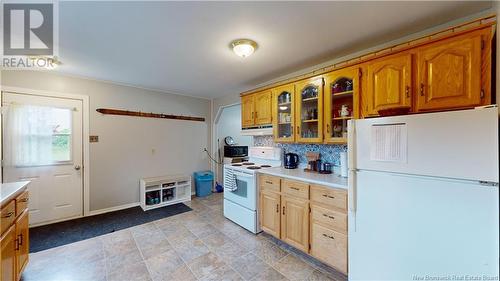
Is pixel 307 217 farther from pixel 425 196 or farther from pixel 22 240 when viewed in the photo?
pixel 22 240

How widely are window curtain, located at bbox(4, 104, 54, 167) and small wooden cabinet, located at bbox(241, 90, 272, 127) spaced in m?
3.04

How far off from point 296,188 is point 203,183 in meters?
2.75

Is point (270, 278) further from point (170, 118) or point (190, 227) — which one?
point (170, 118)

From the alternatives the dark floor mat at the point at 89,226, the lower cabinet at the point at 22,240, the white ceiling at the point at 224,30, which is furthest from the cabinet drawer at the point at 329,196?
the lower cabinet at the point at 22,240

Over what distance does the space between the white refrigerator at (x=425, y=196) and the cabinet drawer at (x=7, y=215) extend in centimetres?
268

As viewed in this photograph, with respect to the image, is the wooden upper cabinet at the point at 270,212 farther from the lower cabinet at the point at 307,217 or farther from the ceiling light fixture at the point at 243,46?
the ceiling light fixture at the point at 243,46

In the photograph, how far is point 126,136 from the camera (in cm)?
362

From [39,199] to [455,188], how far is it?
480 cm

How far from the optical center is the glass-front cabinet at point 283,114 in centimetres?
280

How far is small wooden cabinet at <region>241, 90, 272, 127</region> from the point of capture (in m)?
3.04

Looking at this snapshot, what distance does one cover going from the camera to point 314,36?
194 cm

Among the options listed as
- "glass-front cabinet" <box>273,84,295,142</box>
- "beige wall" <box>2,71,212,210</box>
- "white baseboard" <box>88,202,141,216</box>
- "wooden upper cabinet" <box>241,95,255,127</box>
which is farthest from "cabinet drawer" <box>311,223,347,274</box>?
"white baseboard" <box>88,202,141,216</box>

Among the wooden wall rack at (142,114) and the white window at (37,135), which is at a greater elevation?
the wooden wall rack at (142,114)

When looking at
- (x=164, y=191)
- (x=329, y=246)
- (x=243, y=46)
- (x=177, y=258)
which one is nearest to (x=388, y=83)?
(x=243, y=46)
